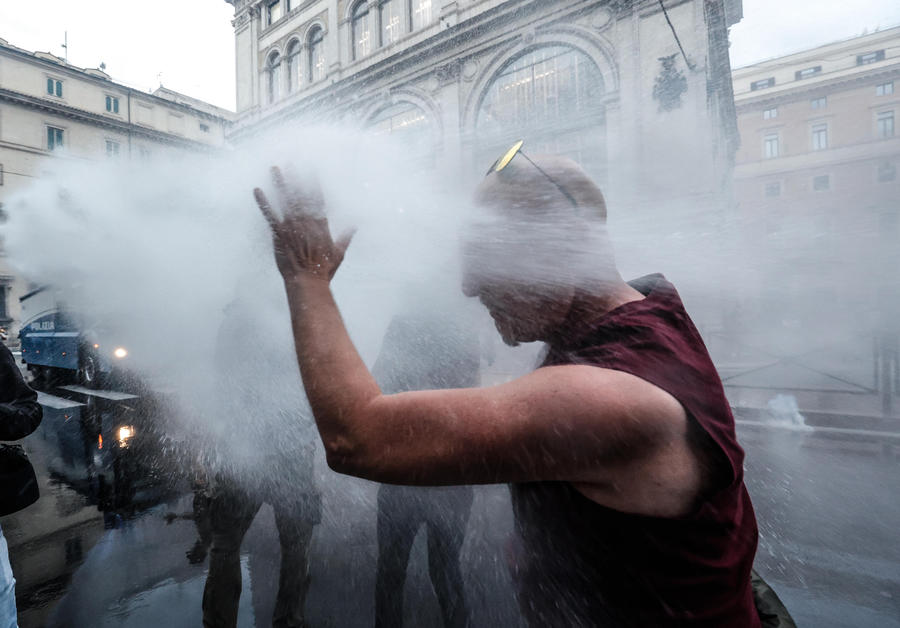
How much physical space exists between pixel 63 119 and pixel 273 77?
82.1 feet

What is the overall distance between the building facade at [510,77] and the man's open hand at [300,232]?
38.3 ft

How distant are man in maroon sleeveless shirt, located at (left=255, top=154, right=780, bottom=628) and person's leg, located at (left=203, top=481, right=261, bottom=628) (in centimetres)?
186

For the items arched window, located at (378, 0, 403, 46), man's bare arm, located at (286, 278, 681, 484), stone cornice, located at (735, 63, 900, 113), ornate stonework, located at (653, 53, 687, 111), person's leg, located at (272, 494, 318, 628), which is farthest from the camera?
stone cornice, located at (735, 63, 900, 113)

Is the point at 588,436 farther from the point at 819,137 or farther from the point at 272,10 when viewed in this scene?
the point at 819,137

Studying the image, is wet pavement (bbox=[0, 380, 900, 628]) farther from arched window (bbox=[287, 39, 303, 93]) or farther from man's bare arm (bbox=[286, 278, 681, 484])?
arched window (bbox=[287, 39, 303, 93])

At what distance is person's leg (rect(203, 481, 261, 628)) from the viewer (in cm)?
228

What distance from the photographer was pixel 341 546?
3609 millimetres

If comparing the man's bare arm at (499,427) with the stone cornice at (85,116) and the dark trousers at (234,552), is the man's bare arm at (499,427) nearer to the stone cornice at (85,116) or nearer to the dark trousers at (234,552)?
the dark trousers at (234,552)

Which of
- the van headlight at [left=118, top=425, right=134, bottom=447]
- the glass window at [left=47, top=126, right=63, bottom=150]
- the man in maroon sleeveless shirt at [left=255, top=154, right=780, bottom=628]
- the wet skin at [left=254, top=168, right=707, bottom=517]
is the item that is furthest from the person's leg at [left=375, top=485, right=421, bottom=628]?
the glass window at [left=47, top=126, right=63, bottom=150]

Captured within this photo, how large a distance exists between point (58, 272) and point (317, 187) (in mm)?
5511

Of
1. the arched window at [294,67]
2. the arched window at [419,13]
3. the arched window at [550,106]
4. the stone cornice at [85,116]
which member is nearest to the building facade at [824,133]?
the arched window at [550,106]

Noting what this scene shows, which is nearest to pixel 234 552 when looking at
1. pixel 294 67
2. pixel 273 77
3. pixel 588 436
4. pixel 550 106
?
pixel 588 436

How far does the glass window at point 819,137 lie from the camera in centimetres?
4150

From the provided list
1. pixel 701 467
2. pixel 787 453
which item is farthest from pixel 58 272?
pixel 787 453
